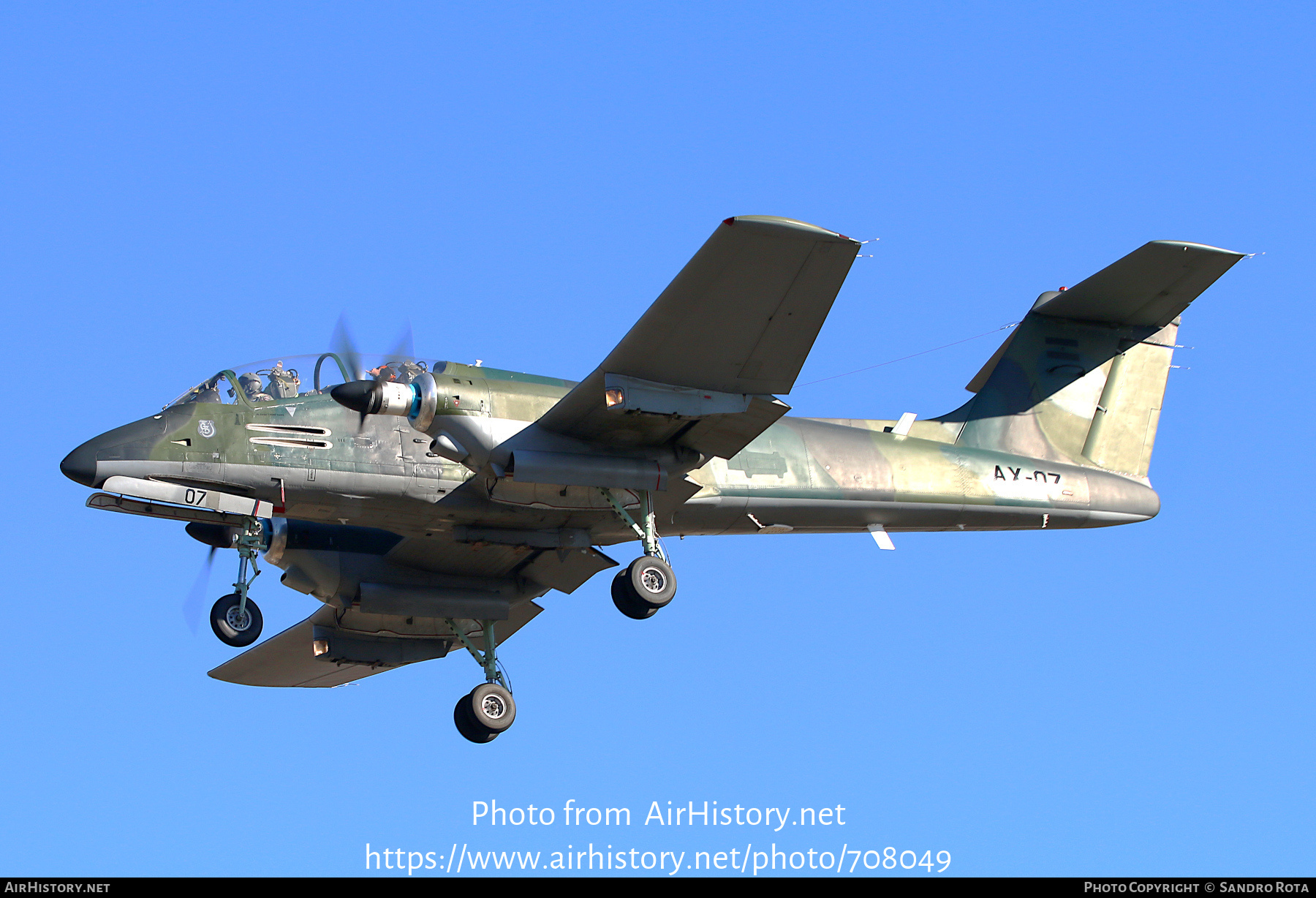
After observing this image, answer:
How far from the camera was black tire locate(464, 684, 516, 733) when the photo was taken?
69.2 ft

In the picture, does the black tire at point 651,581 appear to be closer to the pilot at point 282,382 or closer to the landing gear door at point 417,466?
the landing gear door at point 417,466

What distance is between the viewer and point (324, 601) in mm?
22391

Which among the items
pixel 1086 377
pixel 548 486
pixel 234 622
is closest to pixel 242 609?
pixel 234 622

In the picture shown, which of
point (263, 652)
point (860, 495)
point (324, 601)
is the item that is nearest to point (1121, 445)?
point (860, 495)

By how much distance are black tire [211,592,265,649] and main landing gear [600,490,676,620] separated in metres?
4.89

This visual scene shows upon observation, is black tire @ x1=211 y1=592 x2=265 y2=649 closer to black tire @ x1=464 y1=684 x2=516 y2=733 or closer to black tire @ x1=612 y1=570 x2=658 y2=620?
black tire @ x1=464 y1=684 x2=516 y2=733

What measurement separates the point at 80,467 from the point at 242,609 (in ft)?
9.39

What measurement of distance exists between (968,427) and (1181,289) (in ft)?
12.2

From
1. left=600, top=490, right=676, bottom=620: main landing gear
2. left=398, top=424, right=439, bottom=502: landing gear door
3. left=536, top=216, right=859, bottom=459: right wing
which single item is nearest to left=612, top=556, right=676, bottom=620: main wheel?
left=600, top=490, right=676, bottom=620: main landing gear

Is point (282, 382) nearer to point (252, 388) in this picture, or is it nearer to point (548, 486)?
point (252, 388)

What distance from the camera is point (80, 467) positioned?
722 inches

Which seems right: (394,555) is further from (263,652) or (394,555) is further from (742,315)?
(742,315)

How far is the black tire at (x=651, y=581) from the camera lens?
18516 millimetres
